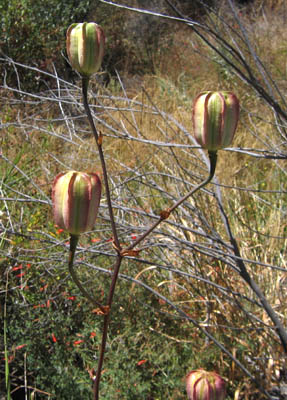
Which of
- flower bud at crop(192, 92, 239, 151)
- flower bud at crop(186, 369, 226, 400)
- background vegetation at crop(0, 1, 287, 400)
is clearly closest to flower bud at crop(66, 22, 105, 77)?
flower bud at crop(192, 92, 239, 151)

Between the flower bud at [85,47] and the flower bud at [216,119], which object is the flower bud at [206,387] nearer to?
the flower bud at [216,119]

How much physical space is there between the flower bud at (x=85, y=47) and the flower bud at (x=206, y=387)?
388mm

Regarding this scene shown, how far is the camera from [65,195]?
1.60 ft

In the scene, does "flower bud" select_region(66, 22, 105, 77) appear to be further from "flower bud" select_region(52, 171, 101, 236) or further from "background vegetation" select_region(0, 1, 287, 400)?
"background vegetation" select_region(0, 1, 287, 400)

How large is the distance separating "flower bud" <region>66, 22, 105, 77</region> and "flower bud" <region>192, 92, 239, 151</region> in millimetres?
129

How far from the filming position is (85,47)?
0.55m

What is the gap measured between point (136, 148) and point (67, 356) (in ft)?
6.35

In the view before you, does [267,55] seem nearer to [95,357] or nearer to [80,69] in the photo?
[95,357]

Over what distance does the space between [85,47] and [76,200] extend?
0.60ft

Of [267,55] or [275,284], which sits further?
[267,55]

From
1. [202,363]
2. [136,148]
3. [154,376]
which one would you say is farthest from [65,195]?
[136,148]

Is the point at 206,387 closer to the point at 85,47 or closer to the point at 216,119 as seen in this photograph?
the point at 216,119

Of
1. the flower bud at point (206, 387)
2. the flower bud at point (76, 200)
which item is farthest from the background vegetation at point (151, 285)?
the flower bud at point (76, 200)

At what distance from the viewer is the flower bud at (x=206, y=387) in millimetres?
586
